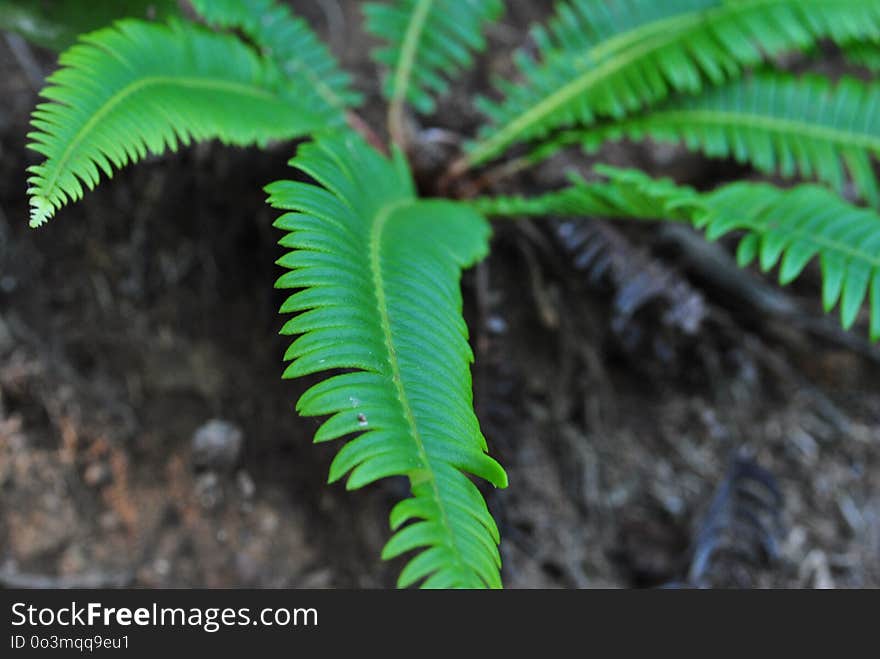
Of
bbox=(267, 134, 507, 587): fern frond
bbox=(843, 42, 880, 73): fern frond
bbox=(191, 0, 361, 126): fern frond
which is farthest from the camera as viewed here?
bbox=(843, 42, 880, 73): fern frond

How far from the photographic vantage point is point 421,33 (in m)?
2.54

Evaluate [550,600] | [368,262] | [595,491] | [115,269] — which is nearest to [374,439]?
[368,262]

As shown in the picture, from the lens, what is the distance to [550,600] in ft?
5.53

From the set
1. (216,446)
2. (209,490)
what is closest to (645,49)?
(216,446)

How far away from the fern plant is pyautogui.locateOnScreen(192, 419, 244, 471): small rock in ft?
1.75

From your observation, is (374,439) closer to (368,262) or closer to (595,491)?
(368,262)

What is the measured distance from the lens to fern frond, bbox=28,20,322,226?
1.39 metres

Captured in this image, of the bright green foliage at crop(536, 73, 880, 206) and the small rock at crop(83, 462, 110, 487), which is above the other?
the bright green foliage at crop(536, 73, 880, 206)

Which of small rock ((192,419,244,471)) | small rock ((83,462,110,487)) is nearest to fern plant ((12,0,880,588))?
small rock ((192,419,244,471))

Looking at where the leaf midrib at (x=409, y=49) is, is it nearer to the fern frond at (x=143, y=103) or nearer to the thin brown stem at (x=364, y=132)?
the thin brown stem at (x=364, y=132)

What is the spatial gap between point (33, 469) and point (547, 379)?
5.47 feet

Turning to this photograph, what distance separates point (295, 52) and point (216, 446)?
1.26 meters

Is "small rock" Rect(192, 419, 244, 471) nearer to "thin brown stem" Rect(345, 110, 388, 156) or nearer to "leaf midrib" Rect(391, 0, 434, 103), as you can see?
"thin brown stem" Rect(345, 110, 388, 156)

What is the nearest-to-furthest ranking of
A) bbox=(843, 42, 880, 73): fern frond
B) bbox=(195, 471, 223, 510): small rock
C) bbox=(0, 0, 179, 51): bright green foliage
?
bbox=(0, 0, 179, 51): bright green foliage < bbox=(195, 471, 223, 510): small rock < bbox=(843, 42, 880, 73): fern frond
